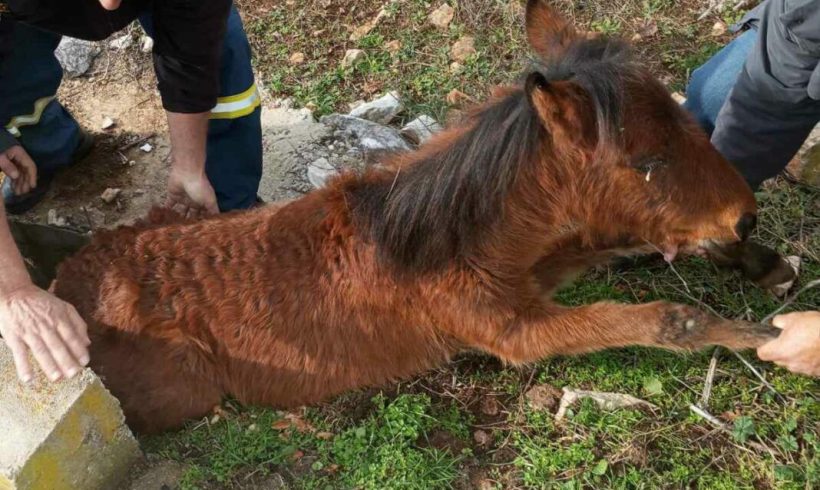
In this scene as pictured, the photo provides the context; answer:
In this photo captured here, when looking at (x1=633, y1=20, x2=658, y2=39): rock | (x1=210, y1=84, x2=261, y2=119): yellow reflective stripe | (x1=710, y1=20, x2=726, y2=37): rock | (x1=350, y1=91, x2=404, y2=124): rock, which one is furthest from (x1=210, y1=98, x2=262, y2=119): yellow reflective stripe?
(x1=710, y1=20, x2=726, y2=37): rock

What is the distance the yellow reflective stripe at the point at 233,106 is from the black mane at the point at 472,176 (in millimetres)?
1618

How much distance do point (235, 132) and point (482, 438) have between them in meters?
2.51

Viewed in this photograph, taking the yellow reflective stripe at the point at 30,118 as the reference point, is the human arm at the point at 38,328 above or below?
below

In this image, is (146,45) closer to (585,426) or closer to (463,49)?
(463,49)

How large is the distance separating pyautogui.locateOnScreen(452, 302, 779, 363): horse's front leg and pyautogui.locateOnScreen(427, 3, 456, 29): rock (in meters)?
3.19

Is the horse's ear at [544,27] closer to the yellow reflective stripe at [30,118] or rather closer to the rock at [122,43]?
the yellow reflective stripe at [30,118]

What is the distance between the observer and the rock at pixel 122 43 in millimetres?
6035

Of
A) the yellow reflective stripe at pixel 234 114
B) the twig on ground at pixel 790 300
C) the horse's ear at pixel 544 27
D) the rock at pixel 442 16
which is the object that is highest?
the horse's ear at pixel 544 27

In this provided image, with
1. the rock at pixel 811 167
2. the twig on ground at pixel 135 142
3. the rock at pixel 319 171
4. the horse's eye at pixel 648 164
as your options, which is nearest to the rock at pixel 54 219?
the twig on ground at pixel 135 142

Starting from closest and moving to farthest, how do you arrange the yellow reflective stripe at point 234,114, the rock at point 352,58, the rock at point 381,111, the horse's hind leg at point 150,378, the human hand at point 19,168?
the horse's hind leg at point 150,378
the human hand at point 19,168
the yellow reflective stripe at point 234,114
the rock at point 381,111
the rock at point 352,58

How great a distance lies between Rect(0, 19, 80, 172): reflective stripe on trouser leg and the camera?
4.26m

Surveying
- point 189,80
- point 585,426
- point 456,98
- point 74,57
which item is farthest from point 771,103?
point 74,57

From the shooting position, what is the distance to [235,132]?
4.61m

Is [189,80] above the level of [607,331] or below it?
above
